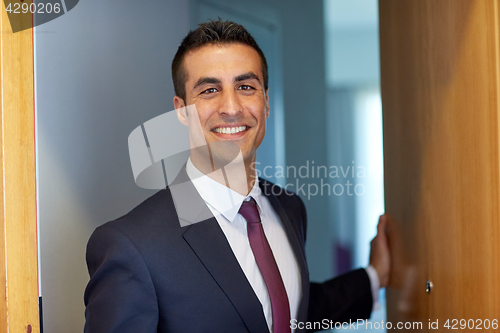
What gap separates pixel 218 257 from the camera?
1.19 metres

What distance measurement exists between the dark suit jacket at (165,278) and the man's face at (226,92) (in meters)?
0.23

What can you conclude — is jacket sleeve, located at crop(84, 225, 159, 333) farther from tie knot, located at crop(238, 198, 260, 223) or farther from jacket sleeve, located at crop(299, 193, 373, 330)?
jacket sleeve, located at crop(299, 193, 373, 330)

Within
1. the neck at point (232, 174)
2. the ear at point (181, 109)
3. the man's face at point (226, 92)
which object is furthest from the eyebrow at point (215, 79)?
the neck at point (232, 174)

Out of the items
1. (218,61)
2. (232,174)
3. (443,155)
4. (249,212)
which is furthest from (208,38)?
(443,155)

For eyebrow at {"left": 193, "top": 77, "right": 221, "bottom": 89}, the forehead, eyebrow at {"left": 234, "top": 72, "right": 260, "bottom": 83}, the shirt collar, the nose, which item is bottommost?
the shirt collar

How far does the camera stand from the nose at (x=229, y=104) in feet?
4.50

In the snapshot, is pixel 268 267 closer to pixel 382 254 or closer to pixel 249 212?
pixel 249 212

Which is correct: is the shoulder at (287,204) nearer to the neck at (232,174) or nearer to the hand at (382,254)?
the neck at (232,174)

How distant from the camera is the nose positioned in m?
1.37

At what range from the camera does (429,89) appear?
1.27 metres

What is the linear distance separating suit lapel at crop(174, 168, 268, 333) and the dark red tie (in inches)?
3.9

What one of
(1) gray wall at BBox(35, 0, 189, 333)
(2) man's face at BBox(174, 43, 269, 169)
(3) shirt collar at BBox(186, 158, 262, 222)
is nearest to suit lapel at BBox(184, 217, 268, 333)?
(3) shirt collar at BBox(186, 158, 262, 222)

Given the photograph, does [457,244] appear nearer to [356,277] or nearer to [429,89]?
[429,89]

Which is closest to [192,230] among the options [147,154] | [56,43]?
[147,154]
